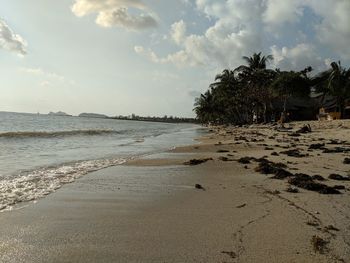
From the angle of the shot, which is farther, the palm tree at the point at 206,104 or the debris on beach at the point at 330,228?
the palm tree at the point at 206,104

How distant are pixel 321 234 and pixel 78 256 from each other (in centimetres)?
318

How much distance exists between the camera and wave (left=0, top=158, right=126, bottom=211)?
322 inches

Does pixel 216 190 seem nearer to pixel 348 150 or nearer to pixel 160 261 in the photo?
pixel 160 261

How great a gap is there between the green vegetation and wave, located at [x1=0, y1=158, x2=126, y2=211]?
3687 cm

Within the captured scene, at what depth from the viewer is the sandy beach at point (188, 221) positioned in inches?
190

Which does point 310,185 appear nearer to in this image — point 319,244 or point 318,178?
point 318,178

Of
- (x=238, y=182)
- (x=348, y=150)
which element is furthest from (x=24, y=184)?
(x=348, y=150)

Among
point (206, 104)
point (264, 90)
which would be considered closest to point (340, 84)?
point (264, 90)

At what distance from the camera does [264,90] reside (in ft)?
192

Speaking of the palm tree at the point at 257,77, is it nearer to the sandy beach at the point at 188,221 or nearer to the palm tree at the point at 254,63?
the palm tree at the point at 254,63

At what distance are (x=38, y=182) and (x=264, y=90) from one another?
5150 centimetres

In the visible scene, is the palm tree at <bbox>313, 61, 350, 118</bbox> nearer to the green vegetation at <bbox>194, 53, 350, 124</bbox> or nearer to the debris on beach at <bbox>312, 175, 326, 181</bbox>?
the green vegetation at <bbox>194, 53, 350, 124</bbox>

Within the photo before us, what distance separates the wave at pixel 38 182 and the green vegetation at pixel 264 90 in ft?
121

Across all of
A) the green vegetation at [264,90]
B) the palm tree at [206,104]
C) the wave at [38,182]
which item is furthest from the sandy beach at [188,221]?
the palm tree at [206,104]
